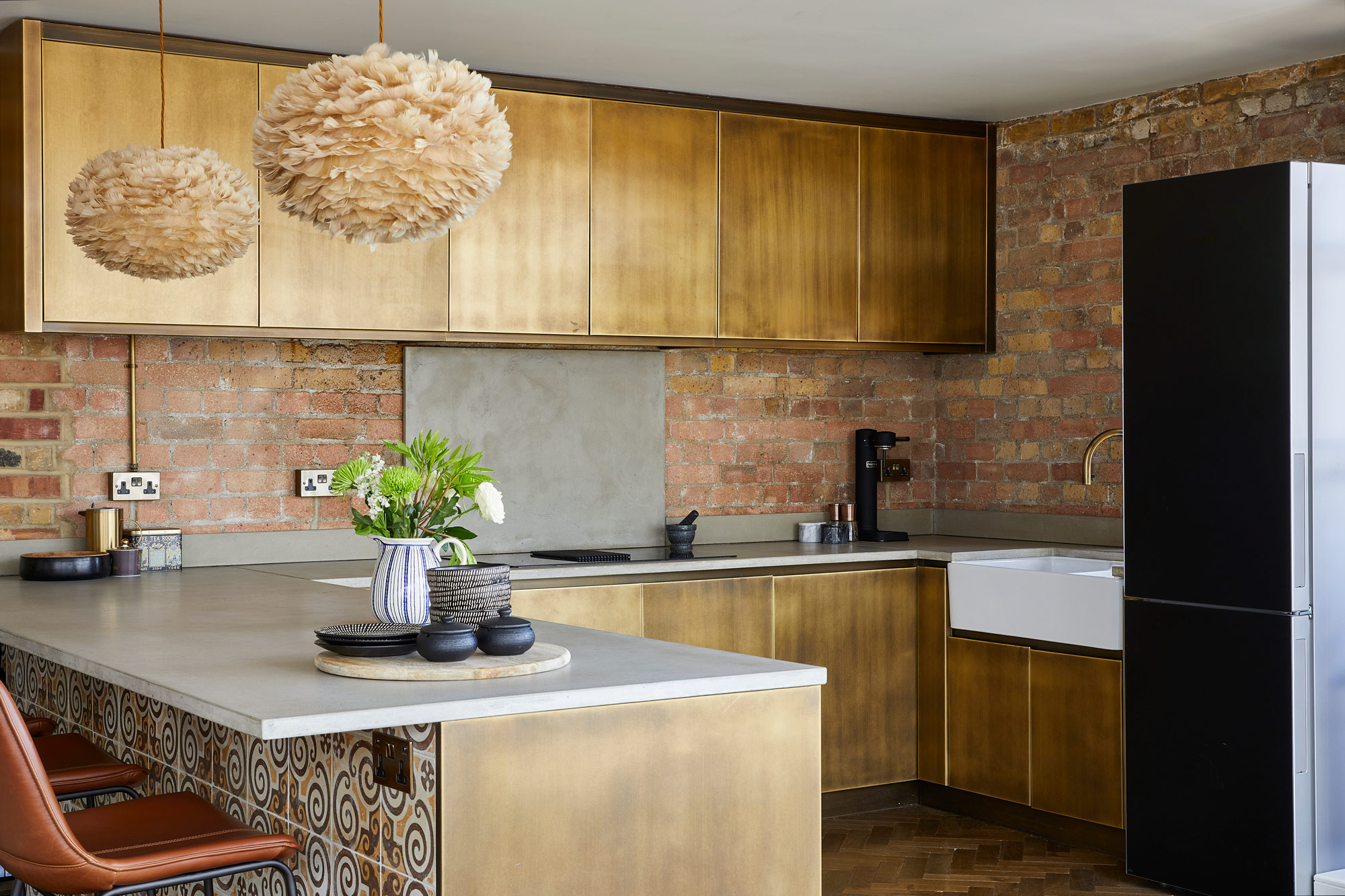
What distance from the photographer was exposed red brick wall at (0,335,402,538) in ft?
→ 14.1

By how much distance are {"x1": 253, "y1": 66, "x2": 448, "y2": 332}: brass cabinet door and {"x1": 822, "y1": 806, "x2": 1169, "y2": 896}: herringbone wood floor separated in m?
2.12

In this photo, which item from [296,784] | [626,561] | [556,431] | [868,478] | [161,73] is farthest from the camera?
[868,478]

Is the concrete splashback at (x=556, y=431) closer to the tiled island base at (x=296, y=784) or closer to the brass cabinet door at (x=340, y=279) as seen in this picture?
the brass cabinet door at (x=340, y=279)

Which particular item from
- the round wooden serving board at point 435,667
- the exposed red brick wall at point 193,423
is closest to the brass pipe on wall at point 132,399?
the exposed red brick wall at point 193,423

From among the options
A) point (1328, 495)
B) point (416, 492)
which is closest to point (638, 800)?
point (416, 492)

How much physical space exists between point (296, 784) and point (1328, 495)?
2.67 meters

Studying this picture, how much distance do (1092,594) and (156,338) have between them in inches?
118

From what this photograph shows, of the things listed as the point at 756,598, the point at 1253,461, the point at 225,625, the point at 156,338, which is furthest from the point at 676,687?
the point at 156,338

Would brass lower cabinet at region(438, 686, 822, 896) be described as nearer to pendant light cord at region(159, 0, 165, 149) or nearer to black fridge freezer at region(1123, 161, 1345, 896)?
black fridge freezer at region(1123, 161, 1345, 896)

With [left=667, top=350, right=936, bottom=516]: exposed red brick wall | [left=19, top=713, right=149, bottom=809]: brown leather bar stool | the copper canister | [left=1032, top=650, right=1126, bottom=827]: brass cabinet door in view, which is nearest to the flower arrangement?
[left=19, top=713, right=149, bottom=809]: brown leather bar stool

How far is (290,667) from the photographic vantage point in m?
2.48

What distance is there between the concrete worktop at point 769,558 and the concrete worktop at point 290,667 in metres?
0.79

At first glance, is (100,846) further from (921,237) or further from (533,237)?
(921,237)

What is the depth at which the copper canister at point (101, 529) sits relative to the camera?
4.25m
